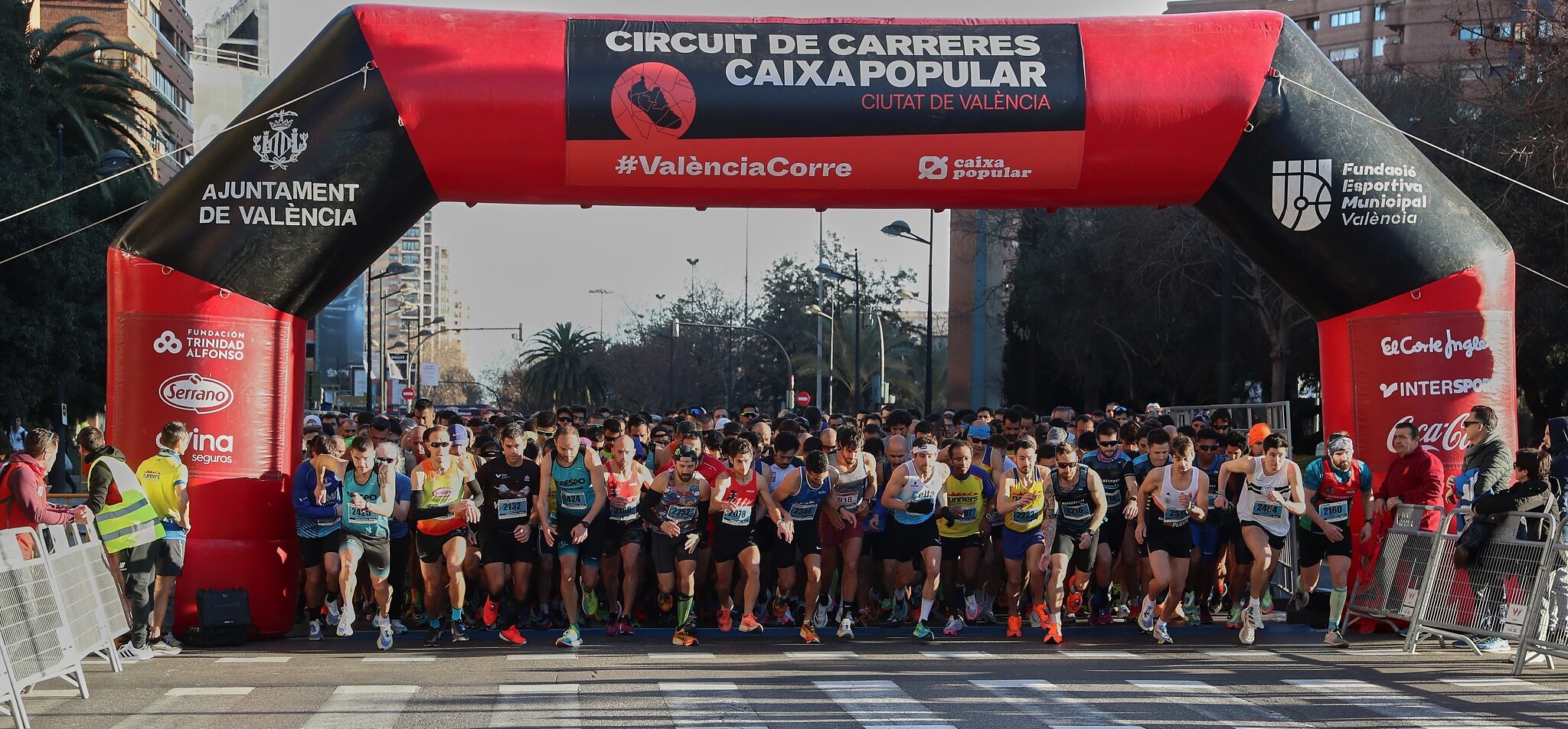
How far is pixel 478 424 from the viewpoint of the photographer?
17.2m

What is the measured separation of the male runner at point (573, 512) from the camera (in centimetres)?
1188

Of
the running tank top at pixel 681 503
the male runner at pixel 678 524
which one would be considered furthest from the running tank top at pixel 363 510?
the running tank top at pixel 681 503

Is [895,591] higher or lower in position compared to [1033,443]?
lower

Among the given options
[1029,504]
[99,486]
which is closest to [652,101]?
[1029,504]

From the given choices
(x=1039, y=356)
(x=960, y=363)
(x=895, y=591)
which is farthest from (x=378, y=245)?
(x=960, y=363)

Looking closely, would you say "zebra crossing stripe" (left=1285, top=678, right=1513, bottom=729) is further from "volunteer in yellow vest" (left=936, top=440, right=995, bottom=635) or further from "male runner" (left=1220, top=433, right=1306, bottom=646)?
"volunteer in yellow vest" (left=936, top=440, right=995, bottom=635)

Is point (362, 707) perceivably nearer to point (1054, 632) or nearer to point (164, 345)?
point (164, 345)

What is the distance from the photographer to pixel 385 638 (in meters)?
11.7

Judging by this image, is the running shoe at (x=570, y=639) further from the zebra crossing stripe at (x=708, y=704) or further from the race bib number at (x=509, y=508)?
the zebra crossing stripe at (x=708, y=704)

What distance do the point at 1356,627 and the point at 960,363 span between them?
49584 millimetres

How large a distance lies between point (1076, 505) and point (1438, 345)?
10.3 ft

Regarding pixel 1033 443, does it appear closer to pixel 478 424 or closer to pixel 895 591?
pixel 895 591

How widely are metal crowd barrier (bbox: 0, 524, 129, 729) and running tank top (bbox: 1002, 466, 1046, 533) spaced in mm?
6654

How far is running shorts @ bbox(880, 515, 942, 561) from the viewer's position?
12398 millimetres
